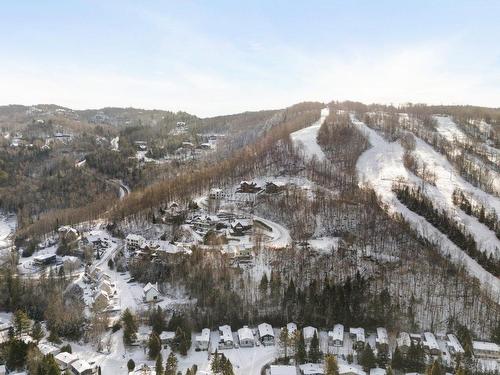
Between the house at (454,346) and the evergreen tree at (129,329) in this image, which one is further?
the evergreen tree at (129,329)

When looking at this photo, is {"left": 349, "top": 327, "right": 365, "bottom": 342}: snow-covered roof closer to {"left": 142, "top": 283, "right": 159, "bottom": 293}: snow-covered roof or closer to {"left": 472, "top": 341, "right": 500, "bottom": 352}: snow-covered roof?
{"left": 472, "top": 341, "right": 500, "bottom": 352}: snow-covered roof

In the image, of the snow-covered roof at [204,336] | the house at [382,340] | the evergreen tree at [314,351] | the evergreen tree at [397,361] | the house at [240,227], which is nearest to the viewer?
the evergreen tree at [397,361]

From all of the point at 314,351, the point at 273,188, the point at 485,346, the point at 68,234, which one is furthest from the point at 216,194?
the point at 485,346

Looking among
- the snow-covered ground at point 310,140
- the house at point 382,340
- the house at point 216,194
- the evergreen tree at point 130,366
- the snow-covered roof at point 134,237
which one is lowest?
the evergreen tree at point 130,366

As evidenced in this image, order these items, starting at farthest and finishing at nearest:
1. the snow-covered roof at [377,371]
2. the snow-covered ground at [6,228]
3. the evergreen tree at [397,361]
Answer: the snow-covered ground at [6,228]
the evergreen tree at [397,361]
the snow-covered roof at [377,371]

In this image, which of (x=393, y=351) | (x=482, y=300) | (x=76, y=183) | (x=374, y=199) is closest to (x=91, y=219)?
(x=76, y=183)

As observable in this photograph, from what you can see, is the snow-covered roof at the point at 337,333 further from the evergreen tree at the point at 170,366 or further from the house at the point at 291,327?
the evergreen tree at the point at 170,366

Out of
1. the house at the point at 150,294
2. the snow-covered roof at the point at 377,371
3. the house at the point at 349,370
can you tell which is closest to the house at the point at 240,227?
the house at the point at 150,294

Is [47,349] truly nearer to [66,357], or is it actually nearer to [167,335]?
[66,357]
